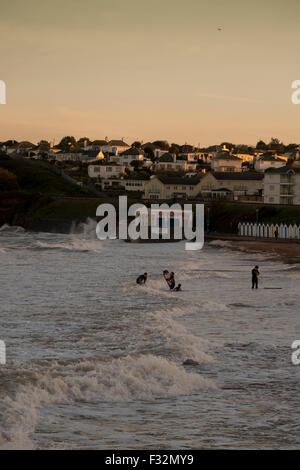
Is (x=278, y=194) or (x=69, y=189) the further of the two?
(x=69, y=189)

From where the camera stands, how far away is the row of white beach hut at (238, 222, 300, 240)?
265ft

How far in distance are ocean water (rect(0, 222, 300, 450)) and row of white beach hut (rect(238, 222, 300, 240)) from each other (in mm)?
33755

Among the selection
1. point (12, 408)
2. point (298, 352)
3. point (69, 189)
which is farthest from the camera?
point (69, 189)

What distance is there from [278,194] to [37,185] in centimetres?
6777

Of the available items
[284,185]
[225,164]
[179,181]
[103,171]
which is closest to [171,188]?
[179,181]

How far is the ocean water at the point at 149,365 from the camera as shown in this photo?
1692 centimetres

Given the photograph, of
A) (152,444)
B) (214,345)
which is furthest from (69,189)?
(152,444)

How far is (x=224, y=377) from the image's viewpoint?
21766 millimetres

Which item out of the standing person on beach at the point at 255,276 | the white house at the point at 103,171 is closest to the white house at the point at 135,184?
the white house at the point at 103,171

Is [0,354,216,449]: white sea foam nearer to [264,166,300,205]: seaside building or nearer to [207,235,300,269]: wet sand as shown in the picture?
[207,235,300,269]: wet sand

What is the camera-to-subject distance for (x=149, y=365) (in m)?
22.6

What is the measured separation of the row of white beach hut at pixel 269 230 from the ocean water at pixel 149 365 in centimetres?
3376
